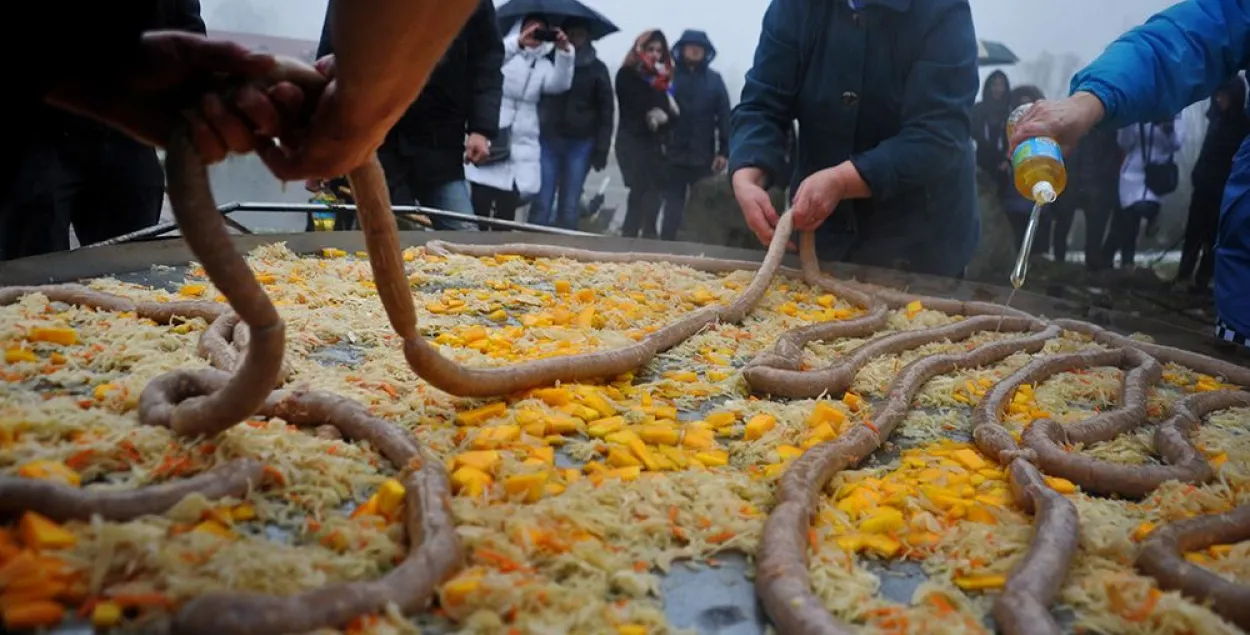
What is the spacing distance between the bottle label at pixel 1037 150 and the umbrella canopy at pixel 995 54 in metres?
10.0

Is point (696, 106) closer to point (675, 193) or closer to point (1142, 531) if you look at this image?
point (675, 193)

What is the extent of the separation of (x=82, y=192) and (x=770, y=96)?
3625mm

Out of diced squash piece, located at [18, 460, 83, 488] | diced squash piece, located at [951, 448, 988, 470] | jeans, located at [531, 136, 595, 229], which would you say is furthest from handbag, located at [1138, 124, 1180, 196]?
diced squash piece, located at [18, 460, 83, 488]

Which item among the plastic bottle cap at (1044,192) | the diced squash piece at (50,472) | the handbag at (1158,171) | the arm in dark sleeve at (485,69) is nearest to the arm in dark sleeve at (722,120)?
the arm in dark sleeve at (485,69)

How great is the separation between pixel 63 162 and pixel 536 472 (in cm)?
344

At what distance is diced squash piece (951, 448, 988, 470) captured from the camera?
7.00 feet

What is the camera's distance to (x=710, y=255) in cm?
482

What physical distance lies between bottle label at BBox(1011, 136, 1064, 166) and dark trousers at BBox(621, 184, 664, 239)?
671cm

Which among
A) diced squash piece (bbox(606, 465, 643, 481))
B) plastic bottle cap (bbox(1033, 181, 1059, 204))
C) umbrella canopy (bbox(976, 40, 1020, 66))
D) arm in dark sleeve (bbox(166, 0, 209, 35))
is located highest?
umbrella canopy (bbox(976, 40, 1020, 66))

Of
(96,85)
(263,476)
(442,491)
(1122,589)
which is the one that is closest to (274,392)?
(263,476)

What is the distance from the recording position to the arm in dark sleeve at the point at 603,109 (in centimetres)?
824

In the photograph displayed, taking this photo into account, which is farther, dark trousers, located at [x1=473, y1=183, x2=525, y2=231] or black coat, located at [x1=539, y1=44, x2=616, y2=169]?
black coat, located at [x1=539, y1=44, x2=616, y2=169]

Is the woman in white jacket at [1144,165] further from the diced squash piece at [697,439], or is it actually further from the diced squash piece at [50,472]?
the diced squash piece at [50,472]

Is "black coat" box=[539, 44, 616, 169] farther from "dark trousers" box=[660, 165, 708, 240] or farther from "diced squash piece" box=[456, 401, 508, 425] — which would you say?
"diced squash piece" box=[456, 401, 508, 425]
